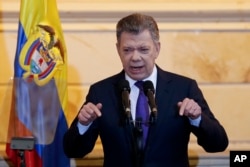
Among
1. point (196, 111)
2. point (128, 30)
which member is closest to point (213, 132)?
point (196, 111)

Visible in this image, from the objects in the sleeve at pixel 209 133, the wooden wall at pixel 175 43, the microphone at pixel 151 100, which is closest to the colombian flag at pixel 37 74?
the wooden wall at pixel 175 43

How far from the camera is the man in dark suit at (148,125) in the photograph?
8.00 feet

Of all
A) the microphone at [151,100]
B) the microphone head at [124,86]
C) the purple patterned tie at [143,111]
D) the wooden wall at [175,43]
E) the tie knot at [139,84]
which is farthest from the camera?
the wooden wall at [175,43]

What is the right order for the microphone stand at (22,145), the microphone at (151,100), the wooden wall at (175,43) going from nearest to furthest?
the microphone at (151,100), the microphone stand at (22,145), the wooden wall at (175,43)

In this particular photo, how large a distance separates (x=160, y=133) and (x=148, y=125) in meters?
0.09

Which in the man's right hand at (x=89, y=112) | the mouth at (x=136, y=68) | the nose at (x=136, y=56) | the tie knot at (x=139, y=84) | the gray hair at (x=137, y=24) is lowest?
the man's right hand at (x=89, y=112)

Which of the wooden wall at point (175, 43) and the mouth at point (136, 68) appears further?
the wooden wall at point (175, 43)

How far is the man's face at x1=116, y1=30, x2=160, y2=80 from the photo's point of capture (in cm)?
245

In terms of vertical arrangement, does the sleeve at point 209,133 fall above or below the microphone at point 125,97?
below

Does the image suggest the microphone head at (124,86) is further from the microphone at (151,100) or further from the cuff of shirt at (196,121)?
the cuff of shirt at (196,121)

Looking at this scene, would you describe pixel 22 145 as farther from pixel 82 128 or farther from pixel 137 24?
pixel 137 24

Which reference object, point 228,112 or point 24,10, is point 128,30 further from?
point 228,112

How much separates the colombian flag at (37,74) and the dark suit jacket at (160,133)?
0.49 meters

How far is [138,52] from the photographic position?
2453mm
